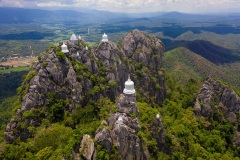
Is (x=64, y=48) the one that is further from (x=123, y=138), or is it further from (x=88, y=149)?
(x=88, y=149)

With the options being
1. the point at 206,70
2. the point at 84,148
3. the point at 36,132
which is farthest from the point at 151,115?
the point at 206,70

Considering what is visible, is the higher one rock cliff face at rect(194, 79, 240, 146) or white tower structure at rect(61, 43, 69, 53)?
white tower structure at rect(61, 43, 69, 53)

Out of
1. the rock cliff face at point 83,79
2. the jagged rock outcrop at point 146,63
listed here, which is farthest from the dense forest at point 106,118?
the jagged rock outcrop at point 146,63

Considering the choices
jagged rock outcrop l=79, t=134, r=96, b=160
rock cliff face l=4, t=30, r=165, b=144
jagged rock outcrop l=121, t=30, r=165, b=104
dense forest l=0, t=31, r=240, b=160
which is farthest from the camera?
jagged rock outcrop l=121, t=30, r=165, b=104

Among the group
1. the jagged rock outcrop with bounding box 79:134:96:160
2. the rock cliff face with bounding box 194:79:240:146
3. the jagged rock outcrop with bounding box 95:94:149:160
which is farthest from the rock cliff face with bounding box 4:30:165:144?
the rock cliff face with bounding box 194:79:240:146

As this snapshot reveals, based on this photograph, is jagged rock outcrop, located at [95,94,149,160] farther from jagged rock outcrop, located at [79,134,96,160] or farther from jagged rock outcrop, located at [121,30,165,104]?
jagged rock outcrop, located at [121,30,165,104]

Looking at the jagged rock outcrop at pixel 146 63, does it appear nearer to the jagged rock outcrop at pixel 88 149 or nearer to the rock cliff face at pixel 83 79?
the rock cliff face at pixel 83 79
